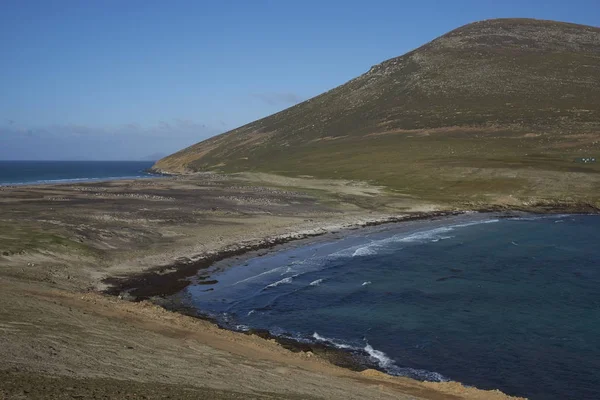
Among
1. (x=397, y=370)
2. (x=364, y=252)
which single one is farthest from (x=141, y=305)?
(x=364, y=252)

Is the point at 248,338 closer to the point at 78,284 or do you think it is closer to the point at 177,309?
the point at 177,309

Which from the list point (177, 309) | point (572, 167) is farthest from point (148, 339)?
point (572, 167)

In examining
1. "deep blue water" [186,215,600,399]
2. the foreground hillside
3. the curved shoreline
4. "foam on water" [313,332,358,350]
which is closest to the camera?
"deep blue water" [186,215,600,399]

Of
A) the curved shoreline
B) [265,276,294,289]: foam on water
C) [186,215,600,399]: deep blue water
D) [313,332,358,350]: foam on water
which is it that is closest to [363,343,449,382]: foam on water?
[186,215,600,399]: deep blue water

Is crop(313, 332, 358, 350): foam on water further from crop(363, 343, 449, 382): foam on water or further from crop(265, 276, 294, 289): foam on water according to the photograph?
crop(265, 276, 294, 289): foam on water

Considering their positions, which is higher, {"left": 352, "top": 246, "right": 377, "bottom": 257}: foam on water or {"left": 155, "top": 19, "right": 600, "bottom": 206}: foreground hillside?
{"left": 155, "top": 19, "right": 600, "bottom": 206}: foreground hillside

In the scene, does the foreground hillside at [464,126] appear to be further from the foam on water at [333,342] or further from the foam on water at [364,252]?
the foam on water at [333,342]
